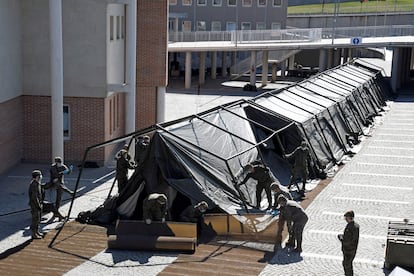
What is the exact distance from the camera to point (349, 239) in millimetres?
12500

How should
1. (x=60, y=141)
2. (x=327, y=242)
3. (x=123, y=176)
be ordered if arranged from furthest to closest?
(x=60, y=141) → (x=123, y=176) → (x=327, y=242)

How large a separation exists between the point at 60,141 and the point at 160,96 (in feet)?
22.1

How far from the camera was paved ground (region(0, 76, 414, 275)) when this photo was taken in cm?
1378

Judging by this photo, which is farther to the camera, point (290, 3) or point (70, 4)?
point (290, 3)

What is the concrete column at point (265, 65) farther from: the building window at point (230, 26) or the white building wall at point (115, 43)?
the white building wall at point (115, 43)

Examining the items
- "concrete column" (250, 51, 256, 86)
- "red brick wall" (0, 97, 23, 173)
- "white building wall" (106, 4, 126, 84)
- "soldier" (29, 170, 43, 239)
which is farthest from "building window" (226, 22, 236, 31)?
"soldier" (29, 170, 43, 239)

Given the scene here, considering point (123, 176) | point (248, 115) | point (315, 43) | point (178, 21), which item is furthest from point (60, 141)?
point (178, 21)

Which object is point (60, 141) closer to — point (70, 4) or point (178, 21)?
point (70, 4)

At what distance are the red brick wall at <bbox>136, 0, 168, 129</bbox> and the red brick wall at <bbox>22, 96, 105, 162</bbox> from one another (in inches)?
166

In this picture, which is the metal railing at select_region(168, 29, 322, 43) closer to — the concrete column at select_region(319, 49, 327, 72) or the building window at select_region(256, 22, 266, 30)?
the concrete column at select_region(319, 49, 327, 72)

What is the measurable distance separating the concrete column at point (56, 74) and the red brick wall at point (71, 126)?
1743 millimetres

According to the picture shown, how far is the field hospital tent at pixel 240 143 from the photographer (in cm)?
1616

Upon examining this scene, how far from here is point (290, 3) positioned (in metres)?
93.2

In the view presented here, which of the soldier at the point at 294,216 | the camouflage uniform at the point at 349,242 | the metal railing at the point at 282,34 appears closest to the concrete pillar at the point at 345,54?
the metal railing at the point at 282,34
